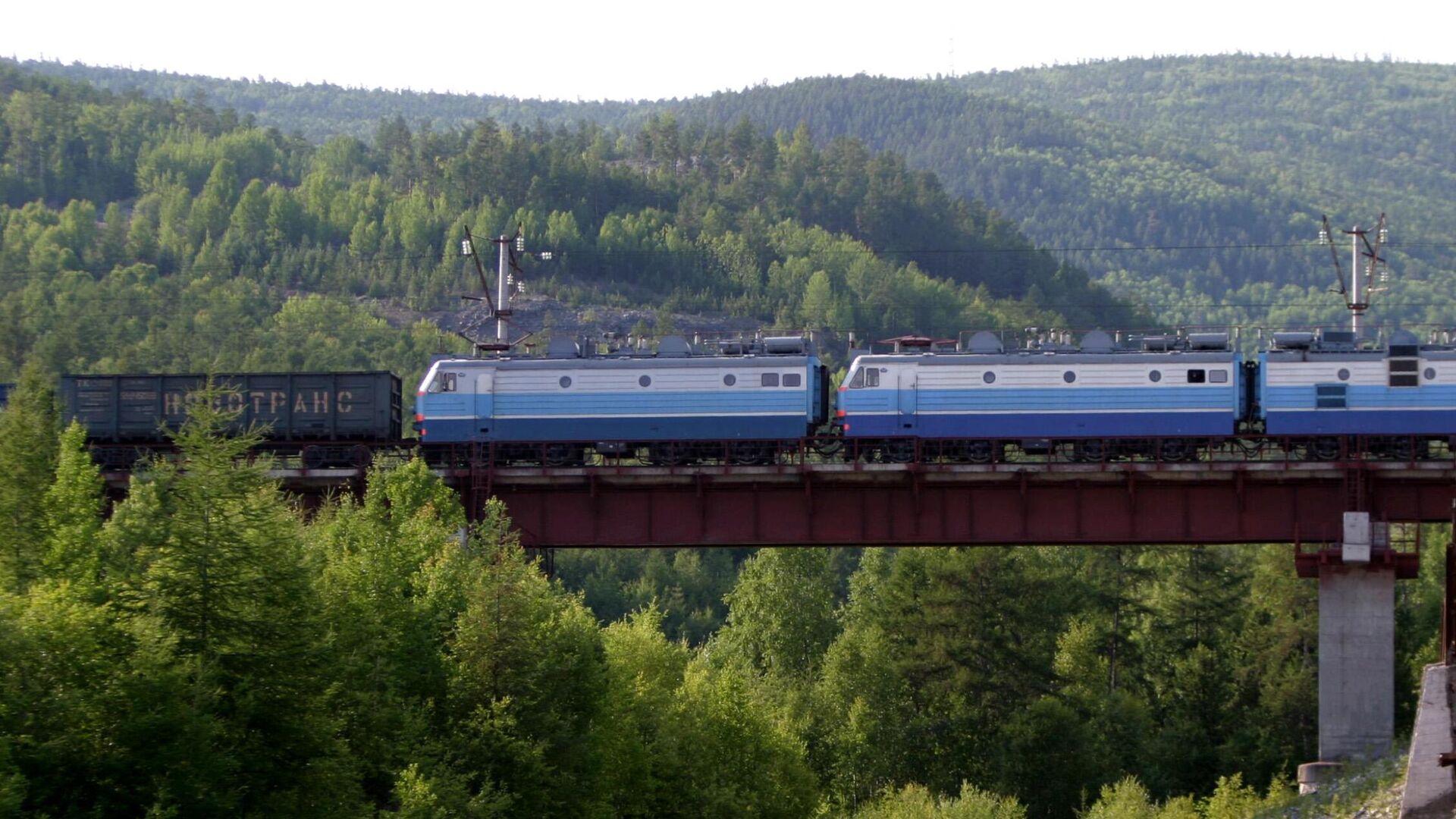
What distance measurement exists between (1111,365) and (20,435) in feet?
123

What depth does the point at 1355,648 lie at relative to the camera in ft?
208

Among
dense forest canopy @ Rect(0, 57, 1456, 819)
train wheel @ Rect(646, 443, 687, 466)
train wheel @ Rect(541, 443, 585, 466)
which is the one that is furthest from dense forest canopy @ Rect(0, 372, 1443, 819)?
train wheel @ Rect(646, 443, 687, 466)

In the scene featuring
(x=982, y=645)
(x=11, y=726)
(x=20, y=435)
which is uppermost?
(x=20, y=435)

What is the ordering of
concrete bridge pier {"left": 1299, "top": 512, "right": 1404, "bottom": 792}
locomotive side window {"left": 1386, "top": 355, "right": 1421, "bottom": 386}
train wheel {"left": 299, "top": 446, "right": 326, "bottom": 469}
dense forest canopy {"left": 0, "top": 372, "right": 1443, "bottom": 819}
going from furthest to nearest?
train wheel {"left": 299, "top": 446, "right": 326, "bottom": 469} < locomotive side window {"left": 1386, "top": 355, "right": 1421, "bottom": 386} < concrete bridge pier {"left": 1299, "top": 512, "right": 1404, "bottom": 792} < dense forest canopy {"left": 0, "top": 372, "right": 1443, "bottom": 819}

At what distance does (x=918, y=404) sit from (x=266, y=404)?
25.0m

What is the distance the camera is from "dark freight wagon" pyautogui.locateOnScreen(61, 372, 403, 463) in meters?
75.2

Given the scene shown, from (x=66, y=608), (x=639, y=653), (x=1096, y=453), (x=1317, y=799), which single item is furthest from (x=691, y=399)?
(x=66, y=608)

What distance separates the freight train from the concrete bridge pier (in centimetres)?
438

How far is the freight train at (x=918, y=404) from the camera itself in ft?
223

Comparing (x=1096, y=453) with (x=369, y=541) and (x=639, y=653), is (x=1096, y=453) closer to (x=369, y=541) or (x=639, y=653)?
(x=639, y=653)

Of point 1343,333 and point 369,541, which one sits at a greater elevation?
point 1343,333

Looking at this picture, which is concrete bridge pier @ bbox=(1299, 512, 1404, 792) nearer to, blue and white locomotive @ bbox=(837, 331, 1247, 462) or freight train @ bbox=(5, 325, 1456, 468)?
freight train @ bbox=(5, 325, 1456, 468)

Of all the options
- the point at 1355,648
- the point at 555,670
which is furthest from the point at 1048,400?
the point at 555,670

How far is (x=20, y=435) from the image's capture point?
66.9 meters
